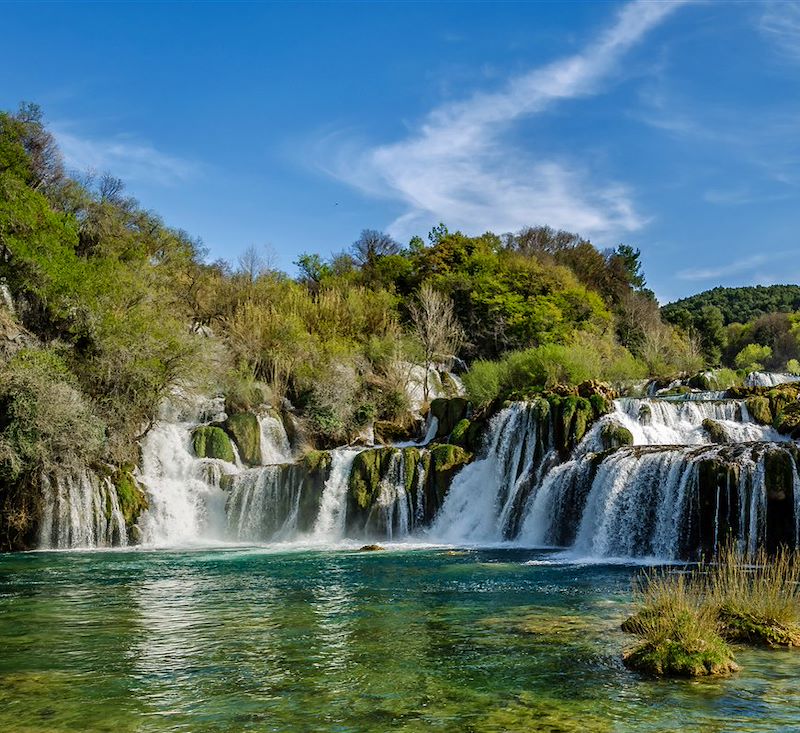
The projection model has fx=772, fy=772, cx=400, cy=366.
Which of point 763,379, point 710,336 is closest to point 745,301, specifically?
point 710,336

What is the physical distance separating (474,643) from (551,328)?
131 ft

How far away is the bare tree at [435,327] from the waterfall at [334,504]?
11.9 meters

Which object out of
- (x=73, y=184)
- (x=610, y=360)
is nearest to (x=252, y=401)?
(x=73, y=184)

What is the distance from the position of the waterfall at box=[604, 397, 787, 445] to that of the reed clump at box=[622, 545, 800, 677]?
15175 mm

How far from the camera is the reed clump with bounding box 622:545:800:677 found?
938 centimetres

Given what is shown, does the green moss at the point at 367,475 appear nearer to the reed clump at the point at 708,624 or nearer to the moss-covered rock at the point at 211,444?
the moss-covered rock at the point at 211,444


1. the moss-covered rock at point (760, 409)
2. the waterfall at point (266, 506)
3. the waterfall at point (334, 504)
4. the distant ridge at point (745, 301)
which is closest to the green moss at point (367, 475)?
the waterfall at point (334, 504)

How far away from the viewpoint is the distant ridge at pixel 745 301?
300 feet

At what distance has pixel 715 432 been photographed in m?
25.4

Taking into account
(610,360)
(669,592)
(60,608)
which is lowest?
(60,608)

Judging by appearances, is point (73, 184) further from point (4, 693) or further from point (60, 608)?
point (4, 693)

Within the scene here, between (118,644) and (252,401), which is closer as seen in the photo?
(118,644)

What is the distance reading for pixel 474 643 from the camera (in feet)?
36.8

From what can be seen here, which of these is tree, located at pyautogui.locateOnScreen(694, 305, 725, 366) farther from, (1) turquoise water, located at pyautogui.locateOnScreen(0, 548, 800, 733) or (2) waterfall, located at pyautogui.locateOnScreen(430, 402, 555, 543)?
(1) turquoise water, located at pyautogui.locateOnScreen(0, 548, 800, 733)
